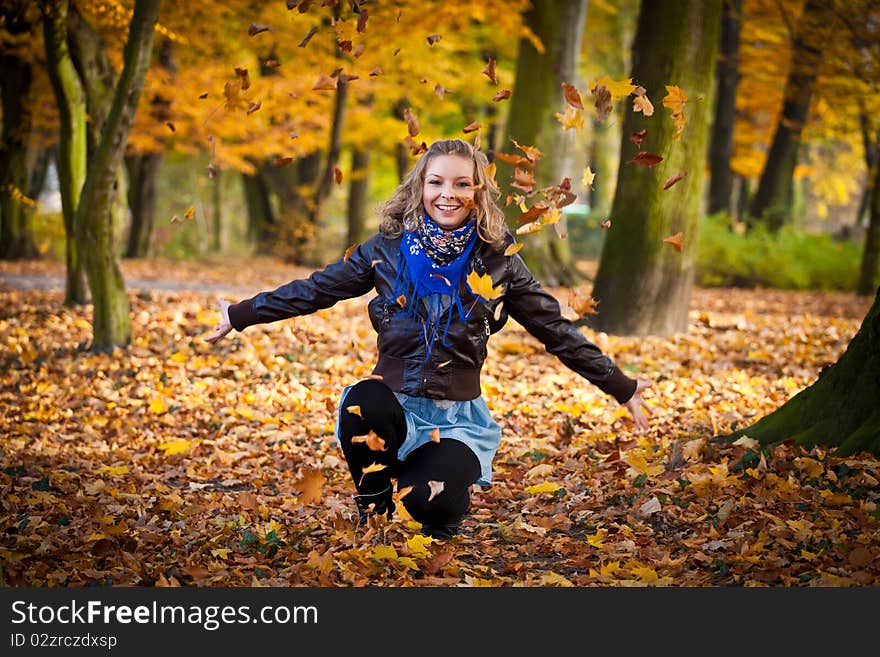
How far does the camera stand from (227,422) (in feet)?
23.2

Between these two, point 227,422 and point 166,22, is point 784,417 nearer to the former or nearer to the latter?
point 227,422

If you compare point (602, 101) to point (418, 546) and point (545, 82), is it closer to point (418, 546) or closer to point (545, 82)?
point (418, 546)

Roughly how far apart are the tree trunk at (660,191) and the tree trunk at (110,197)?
14.7 ft

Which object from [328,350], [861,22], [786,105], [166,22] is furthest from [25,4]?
[786,105]

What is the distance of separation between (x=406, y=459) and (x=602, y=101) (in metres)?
1.95

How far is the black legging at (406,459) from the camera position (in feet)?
13.3

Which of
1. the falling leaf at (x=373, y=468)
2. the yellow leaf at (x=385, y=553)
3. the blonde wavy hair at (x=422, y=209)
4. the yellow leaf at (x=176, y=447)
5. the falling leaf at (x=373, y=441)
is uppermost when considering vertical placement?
the blonde wavy hair at (x=422, y=209)

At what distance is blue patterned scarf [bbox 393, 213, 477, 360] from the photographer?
13.2 feet

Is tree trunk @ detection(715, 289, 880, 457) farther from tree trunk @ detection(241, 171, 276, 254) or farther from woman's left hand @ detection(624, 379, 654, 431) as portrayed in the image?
tree trunk @ detection(241, 171, 276, 254)

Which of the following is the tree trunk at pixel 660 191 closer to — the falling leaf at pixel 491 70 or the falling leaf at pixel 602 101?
the falling leaf at pixel 602 101

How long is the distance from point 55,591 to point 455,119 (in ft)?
70.8

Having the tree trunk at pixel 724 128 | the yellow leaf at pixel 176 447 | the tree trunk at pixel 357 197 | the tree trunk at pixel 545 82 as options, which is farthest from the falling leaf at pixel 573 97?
the tree trunk at pixel 724 128

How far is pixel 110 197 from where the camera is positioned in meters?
9.00

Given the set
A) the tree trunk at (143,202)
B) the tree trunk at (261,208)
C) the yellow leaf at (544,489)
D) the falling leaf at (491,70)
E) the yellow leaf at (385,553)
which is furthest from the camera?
the tree trunk at (261,208)
